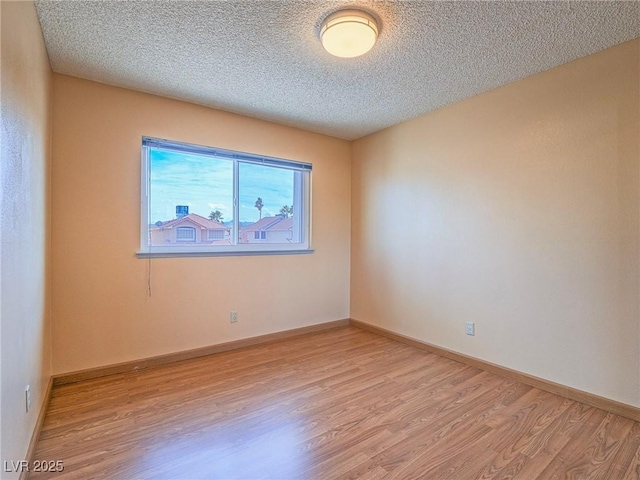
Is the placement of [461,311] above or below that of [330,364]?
above

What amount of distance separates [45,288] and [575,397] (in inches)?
150

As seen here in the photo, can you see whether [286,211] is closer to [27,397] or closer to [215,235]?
[215,235]

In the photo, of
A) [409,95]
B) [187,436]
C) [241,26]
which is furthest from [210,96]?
[187,436]

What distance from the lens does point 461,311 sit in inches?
117

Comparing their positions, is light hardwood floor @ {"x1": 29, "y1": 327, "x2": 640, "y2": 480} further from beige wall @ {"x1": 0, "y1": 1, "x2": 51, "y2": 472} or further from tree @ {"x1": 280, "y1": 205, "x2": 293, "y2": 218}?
tree @ {"x1": 280, "y1": 205, "x2": 293, "y2": 218}

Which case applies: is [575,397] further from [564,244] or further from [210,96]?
[210,96]

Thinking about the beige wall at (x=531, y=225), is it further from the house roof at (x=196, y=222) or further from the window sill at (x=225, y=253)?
the house roof at (x=196, y=222)

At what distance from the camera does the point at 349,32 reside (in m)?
1.78

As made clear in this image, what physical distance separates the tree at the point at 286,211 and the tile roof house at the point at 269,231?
0.04 meters

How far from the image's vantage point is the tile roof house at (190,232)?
9.43 feet

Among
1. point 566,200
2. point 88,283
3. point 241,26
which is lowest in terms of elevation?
point 88,283

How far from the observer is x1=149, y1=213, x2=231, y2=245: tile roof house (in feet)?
9.43

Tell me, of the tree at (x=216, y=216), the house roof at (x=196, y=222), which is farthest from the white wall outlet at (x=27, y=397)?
the tree at (x=216, y=216)

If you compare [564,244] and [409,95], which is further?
[409,95]
